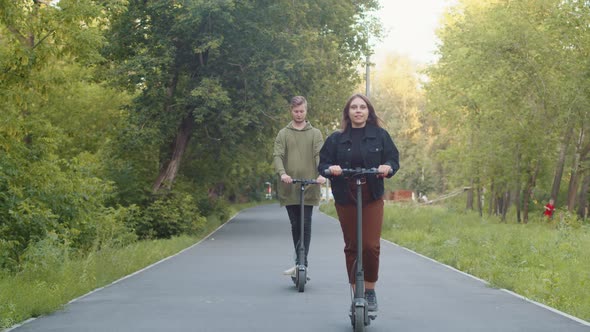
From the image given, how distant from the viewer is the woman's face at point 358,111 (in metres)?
7.73

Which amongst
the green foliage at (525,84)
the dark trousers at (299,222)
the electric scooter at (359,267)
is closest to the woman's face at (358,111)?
the electric scooter at (359,267)

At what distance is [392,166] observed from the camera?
7527mm

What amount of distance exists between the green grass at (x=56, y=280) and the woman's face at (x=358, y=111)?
345 cm

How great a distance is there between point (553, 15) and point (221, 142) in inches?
469

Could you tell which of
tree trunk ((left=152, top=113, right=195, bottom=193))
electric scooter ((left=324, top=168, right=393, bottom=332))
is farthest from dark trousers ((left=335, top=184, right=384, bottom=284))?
tree trunk ((left=152, top=113, right=195, bottom=193))

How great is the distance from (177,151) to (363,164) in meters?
23.3

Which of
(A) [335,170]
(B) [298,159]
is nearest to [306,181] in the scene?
(B) [298,159]

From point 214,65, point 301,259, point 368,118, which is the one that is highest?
point 214,65

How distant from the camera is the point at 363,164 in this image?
7.76 m

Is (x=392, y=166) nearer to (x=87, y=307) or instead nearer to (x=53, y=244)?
(x=87, y=307)

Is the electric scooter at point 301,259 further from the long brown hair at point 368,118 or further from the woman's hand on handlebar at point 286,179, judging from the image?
the long brown hair at point 368,118

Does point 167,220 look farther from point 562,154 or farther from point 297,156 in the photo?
point 297,156

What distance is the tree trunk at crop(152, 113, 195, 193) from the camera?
30.2 meters

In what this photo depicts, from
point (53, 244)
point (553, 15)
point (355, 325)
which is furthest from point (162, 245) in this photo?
point (553, 15)
